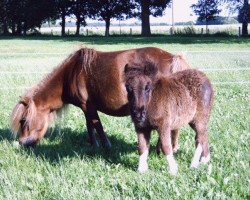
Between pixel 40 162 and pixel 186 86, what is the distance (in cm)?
205

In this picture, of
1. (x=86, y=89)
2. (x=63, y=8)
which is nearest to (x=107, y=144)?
(x=86, y=89)

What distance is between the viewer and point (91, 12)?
58312mm

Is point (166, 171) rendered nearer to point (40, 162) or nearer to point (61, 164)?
point (61, 164)

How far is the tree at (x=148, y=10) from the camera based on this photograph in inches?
2146

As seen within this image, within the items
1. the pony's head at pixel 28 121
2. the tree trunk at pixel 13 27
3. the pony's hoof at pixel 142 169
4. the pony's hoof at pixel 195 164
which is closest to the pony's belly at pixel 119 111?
the pony's head at pixel 28 121

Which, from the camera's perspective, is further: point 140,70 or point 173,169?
point 173,169

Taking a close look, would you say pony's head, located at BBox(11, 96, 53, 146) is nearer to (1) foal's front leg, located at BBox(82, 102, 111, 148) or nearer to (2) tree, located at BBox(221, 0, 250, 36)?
(1) foal's front leg, located at BBox(82, 102, 111, 148)

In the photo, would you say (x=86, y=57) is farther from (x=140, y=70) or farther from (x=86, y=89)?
(x=140, y=70)

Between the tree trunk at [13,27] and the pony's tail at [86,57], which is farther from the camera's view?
the tree trunk at [13,27]

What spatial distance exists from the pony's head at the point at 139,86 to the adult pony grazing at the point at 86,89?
4.14ft

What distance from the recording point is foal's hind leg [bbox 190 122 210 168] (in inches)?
198

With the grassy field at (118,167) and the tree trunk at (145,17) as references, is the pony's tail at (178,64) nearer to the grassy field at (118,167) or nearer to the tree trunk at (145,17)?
the grassy field at (118,167)

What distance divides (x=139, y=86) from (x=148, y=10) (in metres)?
52.8

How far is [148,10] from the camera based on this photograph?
183ft
